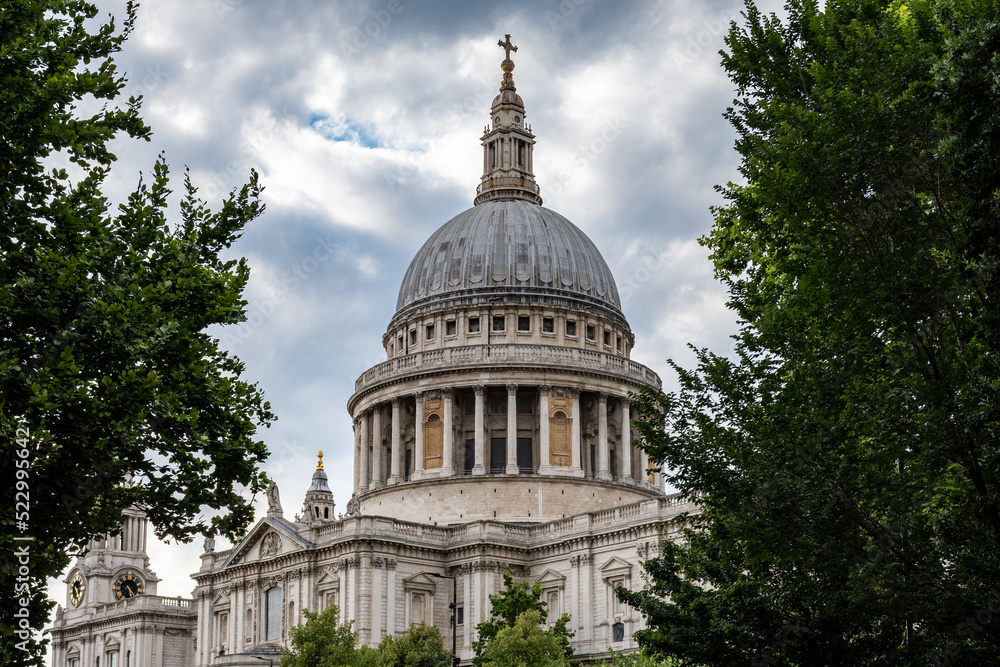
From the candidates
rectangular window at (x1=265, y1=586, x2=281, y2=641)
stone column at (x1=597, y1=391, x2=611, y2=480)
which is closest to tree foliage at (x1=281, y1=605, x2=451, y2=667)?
rectangular window at (x1=265, y1=586, x2=281, y2=641)

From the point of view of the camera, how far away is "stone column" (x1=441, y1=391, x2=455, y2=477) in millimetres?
84125

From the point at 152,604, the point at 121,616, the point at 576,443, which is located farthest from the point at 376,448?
the point at 121,616

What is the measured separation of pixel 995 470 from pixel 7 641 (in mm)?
16029

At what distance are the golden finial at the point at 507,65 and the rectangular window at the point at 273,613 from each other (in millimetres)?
Result: 42195

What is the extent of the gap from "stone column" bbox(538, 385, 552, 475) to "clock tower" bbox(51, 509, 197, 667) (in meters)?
30.3

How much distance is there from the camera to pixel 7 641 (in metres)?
21.0

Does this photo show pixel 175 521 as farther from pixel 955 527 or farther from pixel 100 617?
pixel 100 617

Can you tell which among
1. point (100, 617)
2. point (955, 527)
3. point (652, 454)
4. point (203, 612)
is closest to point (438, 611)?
point (203, 612)

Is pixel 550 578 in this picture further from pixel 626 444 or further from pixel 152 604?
pixel 152 604

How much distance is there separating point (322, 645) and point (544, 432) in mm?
27968

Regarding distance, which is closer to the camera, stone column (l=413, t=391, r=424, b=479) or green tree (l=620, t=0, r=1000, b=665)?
green tree (l=620, t=0, r=1000, b=665)

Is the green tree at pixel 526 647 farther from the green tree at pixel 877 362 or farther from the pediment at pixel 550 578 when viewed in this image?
the green tree at pixel 877 362

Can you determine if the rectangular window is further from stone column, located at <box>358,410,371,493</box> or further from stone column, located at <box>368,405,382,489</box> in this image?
stone column, located at <box>358,410,371,493</box>

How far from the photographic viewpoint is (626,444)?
86875 mm
